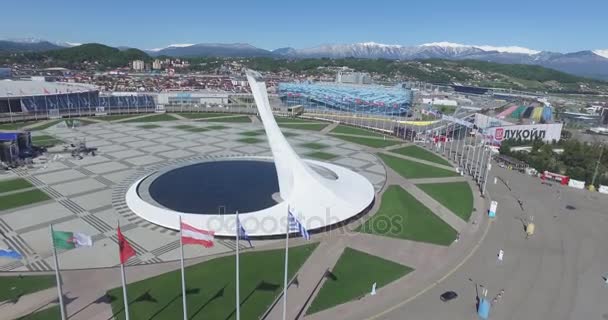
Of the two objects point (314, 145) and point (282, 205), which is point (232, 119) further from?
point (282, 205)

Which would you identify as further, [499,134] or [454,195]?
[499,134]

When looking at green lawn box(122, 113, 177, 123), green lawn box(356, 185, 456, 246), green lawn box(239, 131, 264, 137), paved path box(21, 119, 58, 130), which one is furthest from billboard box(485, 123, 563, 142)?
paved path box(21, 119, 58, 130)

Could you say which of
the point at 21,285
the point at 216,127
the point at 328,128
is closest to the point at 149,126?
the point at 216,127

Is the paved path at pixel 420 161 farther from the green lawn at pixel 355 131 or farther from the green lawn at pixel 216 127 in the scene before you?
the green lawn at pixel 216 127

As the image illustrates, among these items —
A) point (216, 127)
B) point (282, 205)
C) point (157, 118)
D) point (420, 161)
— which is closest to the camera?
point (282, 205)

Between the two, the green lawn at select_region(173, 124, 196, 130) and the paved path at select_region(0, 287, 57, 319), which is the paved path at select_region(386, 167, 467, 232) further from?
the green lawn at select_region(173, 124, 196, 130)

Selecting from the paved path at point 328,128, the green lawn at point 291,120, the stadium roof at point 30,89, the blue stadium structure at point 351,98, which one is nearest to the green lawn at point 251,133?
the paved path at point 328,128
